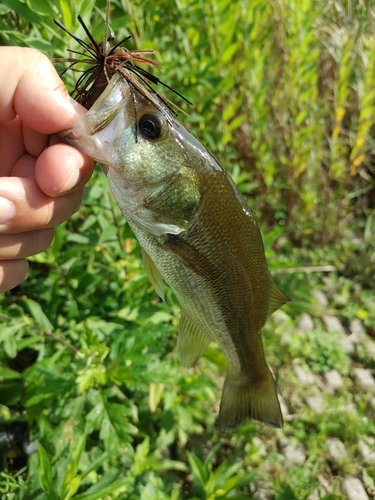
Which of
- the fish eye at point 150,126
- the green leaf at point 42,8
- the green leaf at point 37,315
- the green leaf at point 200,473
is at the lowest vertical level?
the green leaf at point 200,473

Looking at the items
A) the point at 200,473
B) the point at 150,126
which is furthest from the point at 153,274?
the point at 200,473

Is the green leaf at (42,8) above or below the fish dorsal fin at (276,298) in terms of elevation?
above

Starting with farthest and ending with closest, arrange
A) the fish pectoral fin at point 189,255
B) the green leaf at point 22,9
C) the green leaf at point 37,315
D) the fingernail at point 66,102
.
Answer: the green leaf at point 37,315, the green leaf at point 22,9, the fish pectoral fin at point 189,255, the fingernail at point 66,102

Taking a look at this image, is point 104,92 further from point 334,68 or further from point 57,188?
point 334,68

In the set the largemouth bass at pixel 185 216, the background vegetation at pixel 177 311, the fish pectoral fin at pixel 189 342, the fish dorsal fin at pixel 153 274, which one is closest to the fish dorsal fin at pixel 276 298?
the largemouth bass at pixel 185 216

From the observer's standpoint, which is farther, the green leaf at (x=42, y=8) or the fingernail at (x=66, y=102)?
the green leaf at (x=42, y=8)

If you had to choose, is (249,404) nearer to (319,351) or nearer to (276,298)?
(276,298)

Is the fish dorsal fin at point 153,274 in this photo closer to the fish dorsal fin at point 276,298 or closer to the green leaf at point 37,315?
the fish dorsal fin at point 276,298
